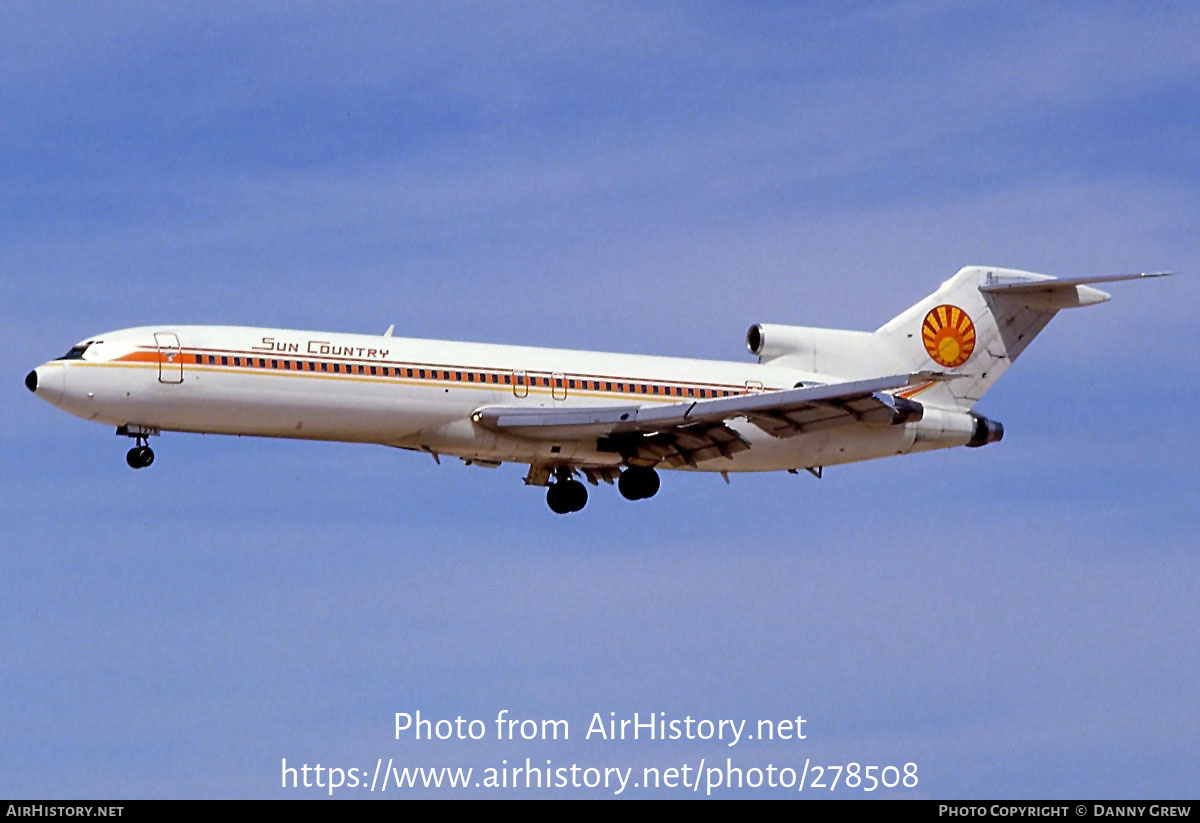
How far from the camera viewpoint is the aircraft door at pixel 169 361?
4381 centimetres

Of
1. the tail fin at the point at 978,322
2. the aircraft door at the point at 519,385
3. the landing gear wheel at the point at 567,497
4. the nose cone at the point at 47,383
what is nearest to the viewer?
the nose cone at the point at 47,383

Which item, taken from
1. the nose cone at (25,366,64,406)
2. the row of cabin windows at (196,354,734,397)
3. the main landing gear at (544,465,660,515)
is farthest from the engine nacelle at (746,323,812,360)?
the nose cone at (25,366,64,406)

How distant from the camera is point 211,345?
44281 mm

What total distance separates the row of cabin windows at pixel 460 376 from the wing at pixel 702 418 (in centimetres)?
50

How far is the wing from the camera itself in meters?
46.0

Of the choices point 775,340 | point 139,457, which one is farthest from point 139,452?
point 775,340

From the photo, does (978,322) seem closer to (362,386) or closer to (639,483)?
(639,483)

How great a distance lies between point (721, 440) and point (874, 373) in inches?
233

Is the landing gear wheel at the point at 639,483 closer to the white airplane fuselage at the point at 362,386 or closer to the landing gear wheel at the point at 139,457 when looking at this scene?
the white airplane fuselage at the point at 362,386

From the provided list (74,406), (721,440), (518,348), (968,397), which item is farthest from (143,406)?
(968,397)

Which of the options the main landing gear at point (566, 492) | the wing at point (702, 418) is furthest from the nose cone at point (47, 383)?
the main landing gear at point (566, 492)

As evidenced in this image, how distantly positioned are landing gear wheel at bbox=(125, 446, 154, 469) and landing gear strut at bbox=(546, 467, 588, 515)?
986cm

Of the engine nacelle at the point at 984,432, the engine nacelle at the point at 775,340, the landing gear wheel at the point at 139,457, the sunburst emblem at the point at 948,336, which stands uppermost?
the sunburst emblem at the point at 948,336
